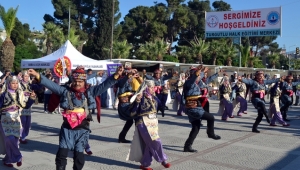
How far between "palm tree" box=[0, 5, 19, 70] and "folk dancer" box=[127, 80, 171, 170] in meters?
23.4

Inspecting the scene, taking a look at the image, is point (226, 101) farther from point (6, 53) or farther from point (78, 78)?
point (6, 53)

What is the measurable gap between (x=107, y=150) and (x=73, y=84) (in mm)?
2970

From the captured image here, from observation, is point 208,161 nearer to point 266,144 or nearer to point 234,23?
point 266,144

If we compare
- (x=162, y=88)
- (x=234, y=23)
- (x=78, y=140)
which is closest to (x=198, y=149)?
(x=78, y=140)

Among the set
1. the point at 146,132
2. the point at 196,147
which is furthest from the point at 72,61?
Result: the point at 146,132

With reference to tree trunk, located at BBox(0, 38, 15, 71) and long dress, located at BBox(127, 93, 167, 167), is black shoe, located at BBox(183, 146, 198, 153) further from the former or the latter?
tree trunk, located at BBox(0, 38, 15, 71)

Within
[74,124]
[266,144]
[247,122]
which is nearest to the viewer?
[74,124]

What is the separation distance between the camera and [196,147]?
820 cm

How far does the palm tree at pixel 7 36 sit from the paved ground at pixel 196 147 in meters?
17.9

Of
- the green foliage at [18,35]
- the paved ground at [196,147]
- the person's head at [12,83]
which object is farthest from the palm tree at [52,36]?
the person's head at [12,83]

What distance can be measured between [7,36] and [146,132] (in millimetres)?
24700

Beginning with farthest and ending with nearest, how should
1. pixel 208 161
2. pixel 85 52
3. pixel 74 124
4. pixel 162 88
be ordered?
pixel 85 52, pixel 162 88, pixel 208 161, pixel 74 124

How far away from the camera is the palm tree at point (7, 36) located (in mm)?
27328

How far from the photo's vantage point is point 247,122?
12594mm
